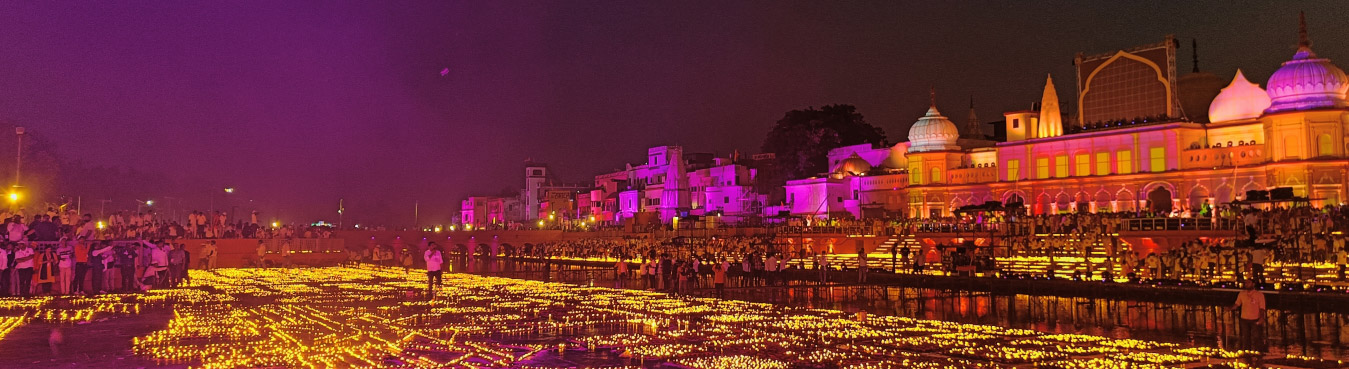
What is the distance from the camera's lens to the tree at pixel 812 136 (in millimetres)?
78812

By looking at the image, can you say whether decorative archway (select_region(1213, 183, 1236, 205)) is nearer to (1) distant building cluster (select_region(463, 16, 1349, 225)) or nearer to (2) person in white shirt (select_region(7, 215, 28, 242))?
(1) distant building cluster (select_region(463, 16, 1349, 225))

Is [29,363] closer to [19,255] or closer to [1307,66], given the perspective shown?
[19,255]

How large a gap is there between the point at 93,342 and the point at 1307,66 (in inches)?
1702

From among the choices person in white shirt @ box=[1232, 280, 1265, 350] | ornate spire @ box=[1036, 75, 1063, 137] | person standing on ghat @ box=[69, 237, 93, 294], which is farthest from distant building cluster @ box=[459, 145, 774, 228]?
person in white shirt @ box=[1232, 280, 1265, 350]

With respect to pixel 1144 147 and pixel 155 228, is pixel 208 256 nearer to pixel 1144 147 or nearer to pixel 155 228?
pixel 155 228

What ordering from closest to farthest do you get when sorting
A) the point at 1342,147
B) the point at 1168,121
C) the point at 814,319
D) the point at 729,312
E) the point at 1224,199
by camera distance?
1. the point at 814,319
2. the point at 729,312
3. the point at 1342,147
4. the point at 1224,199
5. the point at 1168,121

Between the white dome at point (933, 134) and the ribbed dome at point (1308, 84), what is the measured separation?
19.5 m

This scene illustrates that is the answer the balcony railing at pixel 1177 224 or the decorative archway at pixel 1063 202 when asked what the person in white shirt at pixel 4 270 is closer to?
the balcony railing at pixel 1177 224

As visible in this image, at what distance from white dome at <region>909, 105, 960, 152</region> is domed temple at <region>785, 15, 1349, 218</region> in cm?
7

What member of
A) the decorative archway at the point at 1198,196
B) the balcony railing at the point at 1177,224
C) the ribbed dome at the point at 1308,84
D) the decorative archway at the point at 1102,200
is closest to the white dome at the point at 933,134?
the decorative archway at the point at 1102,200

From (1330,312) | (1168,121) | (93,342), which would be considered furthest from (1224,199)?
(93,342)

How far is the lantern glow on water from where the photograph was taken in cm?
1536

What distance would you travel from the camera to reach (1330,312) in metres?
23.4

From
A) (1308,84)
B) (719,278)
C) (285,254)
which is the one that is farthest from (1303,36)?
(285,254)
